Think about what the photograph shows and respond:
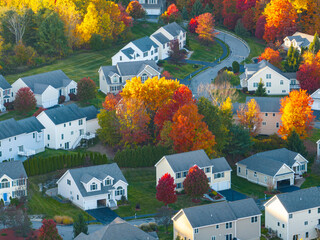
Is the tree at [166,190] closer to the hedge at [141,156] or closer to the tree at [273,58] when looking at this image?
the hedge at [141,156]

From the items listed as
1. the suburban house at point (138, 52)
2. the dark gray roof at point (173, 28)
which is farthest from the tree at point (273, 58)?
the suburban house at point (138, 52)

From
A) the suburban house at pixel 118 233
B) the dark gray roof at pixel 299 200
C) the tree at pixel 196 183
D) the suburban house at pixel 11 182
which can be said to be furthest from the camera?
the tree at pixel 196 183

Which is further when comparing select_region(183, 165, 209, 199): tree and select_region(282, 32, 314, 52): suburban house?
select_region(282, 32, 314, 52): suburban house

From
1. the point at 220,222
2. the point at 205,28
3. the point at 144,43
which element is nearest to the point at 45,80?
the point at 144,43

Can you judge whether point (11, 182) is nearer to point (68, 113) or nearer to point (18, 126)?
point (18, 126)

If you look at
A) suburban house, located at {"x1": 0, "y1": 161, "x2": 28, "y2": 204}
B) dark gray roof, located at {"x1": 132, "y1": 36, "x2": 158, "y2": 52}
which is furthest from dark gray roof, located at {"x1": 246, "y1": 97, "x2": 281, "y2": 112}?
suburban house, located at {"x1": 0, "y1": 161, "x2": 28, "y2": 204}

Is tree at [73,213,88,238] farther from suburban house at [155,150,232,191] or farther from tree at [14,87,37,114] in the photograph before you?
tree at [14,87,37,114]
